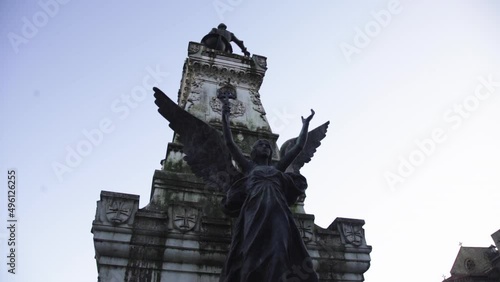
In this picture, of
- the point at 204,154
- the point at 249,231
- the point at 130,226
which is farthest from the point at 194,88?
the point at 249,231

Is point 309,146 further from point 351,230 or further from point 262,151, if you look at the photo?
point 262,151

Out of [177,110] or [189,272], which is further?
[177,110]

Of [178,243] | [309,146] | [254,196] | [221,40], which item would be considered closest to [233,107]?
[309,146]

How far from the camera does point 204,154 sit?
8.17 meters

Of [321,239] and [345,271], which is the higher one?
[321,239]

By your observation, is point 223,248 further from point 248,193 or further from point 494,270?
point 494,270

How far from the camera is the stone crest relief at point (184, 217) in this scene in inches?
313

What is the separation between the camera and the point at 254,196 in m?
5.84

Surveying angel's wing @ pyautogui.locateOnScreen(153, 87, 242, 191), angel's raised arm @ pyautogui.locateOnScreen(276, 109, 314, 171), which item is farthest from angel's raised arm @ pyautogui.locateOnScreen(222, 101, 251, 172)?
angel's wing @ pyautogui.locateOnScreen(153, 87, 242, 191)

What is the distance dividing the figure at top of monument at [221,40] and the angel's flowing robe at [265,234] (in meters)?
11.8

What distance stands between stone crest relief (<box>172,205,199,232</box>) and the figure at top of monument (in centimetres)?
1051

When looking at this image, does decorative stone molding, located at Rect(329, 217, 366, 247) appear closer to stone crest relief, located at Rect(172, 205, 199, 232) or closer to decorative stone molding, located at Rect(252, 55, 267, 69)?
stone crest relief, located at Rect(172, 205, 199, 232)

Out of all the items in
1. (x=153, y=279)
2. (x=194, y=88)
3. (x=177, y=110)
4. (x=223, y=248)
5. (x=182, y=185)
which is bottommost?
(x=153, y=279)

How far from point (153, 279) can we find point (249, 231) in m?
3.13
